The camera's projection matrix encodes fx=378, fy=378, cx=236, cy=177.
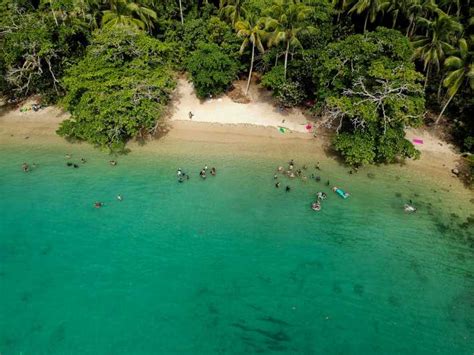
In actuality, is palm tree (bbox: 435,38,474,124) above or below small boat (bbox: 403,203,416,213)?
above

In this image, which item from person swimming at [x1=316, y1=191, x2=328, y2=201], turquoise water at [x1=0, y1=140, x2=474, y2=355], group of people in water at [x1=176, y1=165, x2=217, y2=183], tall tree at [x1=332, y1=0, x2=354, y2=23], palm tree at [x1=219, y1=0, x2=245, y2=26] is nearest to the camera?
turquoise water at [x1=0, y1=140, x2=474, y2=355]

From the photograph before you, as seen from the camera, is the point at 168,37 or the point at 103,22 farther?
the point at 168,37

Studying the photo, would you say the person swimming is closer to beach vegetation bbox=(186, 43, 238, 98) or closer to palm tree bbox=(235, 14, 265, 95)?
beach vegetation bbox=(186, 43, 238, 98)

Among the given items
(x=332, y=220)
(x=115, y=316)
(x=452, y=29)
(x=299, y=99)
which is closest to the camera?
(x=115, y=316)

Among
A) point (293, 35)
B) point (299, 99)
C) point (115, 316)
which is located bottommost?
point (115, 316)

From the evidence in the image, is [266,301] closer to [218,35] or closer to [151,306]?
[151,306]

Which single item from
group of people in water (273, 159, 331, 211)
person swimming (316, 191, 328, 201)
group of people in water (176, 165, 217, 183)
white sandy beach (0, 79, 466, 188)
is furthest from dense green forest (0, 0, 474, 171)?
group of people in water (176, 165, 217, 183)

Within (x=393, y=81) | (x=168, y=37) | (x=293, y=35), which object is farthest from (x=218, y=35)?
(x=393, y=81)
